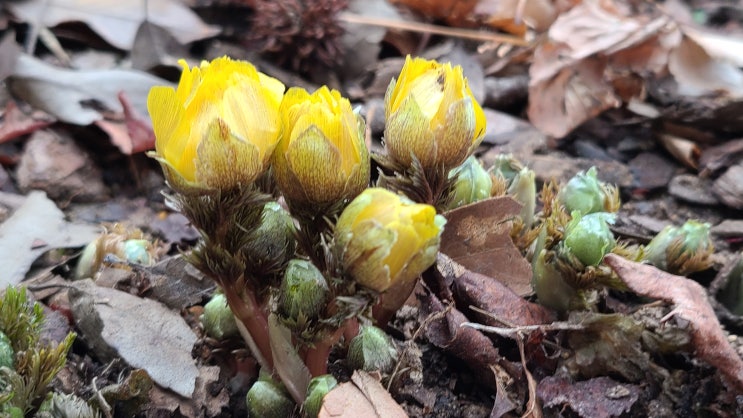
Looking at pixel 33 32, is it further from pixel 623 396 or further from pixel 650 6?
pixel 650 6

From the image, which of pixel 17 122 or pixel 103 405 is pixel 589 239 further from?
pixel 17 122

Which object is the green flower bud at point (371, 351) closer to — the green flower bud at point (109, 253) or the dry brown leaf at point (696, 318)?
the dry brown leaf at point (696, 318)

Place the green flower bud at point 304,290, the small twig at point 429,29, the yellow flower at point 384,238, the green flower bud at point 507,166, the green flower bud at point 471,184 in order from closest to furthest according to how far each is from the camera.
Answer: the yellow flower at point 384,238 → the green flower bud at point 304,290 → the green flower bud at point 471,184 → the green flower bud at point 507,166 → the small twig at point 429,29

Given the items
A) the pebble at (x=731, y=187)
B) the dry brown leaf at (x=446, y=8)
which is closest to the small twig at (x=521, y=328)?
the pebble at (x=731, y=187)

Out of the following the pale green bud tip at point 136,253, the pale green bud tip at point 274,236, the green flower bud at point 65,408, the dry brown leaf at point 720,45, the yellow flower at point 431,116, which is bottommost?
the pale green bud tip at point 136,253

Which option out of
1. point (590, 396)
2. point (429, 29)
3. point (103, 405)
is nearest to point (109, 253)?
point (103, 405)

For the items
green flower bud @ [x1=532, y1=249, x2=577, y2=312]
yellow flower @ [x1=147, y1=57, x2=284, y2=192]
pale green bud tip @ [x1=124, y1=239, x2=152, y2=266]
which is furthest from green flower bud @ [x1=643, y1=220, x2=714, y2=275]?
pale green bud tip @ [x1=124, y1=239, x2=152, y2=266]

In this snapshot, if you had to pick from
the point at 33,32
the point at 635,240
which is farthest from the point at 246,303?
the point at 33,32
